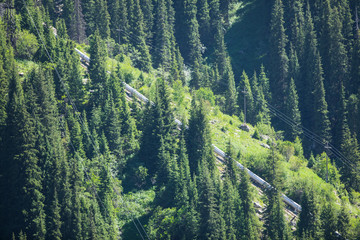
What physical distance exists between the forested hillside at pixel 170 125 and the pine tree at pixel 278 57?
29cm

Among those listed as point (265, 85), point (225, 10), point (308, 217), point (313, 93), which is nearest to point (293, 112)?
point (313, 93)

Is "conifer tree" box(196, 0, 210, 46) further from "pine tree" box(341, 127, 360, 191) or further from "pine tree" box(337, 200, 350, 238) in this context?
"pine tree" box(337, 200, 350, 238)

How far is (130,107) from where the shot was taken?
9412 centimetres

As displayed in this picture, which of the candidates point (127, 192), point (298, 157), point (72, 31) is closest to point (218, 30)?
point (72, 31)

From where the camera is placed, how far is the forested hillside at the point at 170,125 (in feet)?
251

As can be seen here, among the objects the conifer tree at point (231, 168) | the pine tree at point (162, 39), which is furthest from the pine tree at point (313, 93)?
the conifer tree at point (231, 168)

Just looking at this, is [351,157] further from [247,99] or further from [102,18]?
[102,18]

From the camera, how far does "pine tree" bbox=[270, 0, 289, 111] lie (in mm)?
122875

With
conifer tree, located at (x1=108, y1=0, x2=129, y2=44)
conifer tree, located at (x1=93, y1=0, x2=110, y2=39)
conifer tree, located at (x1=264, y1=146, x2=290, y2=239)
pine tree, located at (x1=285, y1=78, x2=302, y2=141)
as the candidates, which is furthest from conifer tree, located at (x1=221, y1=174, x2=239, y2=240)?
conifer tree, located at (x1=108, y1=0, x2=129, y2=44)

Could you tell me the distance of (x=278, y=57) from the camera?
4983 inches

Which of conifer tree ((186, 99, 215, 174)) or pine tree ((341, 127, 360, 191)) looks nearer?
conifer tree ((186, 99, 215, 174))

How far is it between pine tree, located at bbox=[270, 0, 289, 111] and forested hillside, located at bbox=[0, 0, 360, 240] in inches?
11.5

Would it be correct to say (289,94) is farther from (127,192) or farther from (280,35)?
(127,192)

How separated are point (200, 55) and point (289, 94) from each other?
74.6 ft
